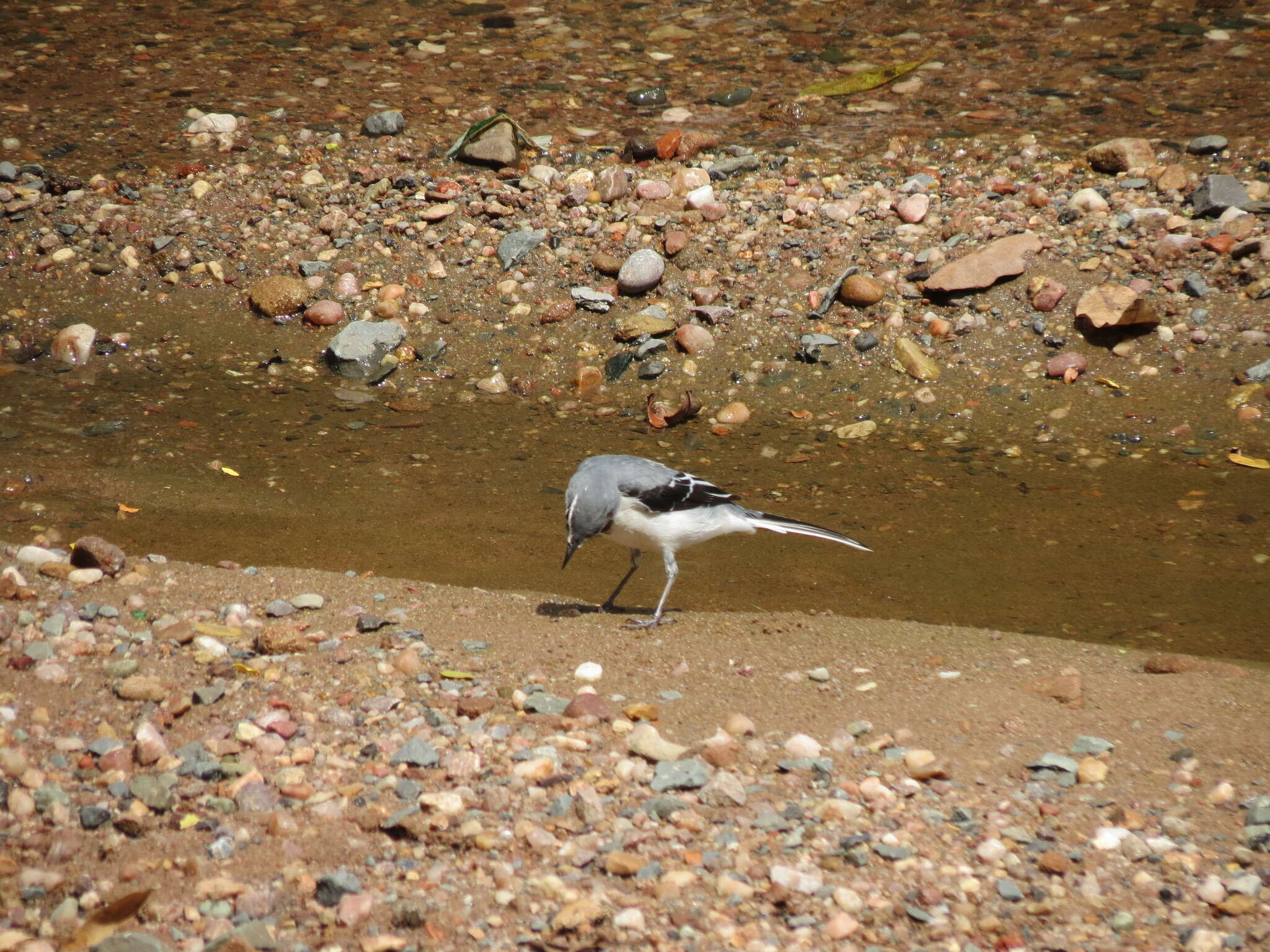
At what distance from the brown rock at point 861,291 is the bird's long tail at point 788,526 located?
2720 mm

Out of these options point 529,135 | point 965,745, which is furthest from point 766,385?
point 965,745

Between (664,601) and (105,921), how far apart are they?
2.85 metres

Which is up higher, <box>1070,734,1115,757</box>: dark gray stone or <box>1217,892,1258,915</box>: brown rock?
<box>1217,892,1258,915</box>: brown rock

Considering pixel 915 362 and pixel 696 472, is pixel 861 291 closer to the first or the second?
pixel 915 362

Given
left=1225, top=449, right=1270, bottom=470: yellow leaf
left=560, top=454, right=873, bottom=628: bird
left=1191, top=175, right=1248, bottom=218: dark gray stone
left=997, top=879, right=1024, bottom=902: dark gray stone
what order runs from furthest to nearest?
left=1191, top=175, right=1248, bottom=218: dark gray stone → left=1225, top=449, right=1270, bottom=470: yellow leaf → left=560, top=454, right=873, bottom=628: bird → left=997, top=879, right=1024, bottom=902: dark gray stone

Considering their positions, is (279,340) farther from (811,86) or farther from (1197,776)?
(1197,776)

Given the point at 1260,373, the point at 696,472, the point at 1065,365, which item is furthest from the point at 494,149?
the point at 1260,373

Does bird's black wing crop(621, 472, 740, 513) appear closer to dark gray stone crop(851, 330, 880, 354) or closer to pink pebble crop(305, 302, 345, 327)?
dark gray stone crop(851, 330, 880, 354)

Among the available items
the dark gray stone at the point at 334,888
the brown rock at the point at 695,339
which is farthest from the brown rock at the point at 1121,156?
the dark gray stone at the point at 334,888

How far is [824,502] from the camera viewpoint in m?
6.26

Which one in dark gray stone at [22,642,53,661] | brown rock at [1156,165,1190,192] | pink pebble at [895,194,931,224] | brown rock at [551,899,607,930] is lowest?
dark gray stone at [22,642,53,661]

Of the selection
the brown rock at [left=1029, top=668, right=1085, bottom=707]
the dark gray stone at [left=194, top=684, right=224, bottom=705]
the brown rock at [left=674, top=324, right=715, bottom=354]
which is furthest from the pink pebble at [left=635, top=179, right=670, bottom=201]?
the dark gray stone at [left=194, top=684, right=224, bottom=705]

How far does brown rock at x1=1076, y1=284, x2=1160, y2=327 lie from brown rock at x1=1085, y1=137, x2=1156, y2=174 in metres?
1.44

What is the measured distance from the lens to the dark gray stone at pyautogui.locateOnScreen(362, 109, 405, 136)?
29.9ft
